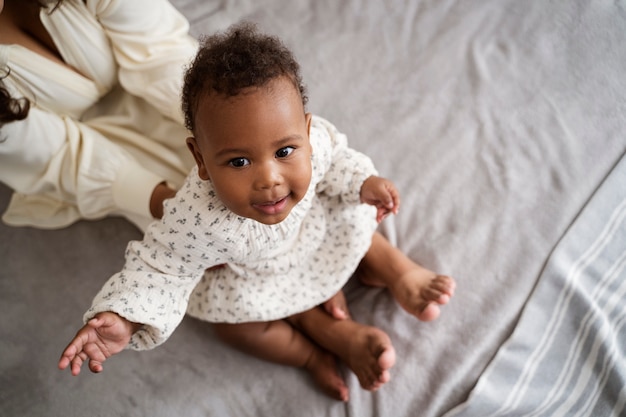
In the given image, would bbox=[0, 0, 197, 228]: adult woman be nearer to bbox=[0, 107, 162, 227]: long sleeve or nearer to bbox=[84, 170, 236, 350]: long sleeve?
bbox=[0, 107, 162, 227]: long sleeve

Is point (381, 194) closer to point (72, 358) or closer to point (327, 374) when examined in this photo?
point (327, 374)

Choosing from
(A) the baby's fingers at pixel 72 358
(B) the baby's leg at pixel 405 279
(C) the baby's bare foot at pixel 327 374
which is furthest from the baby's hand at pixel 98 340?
(B) the baby's leg at pixel 405 279

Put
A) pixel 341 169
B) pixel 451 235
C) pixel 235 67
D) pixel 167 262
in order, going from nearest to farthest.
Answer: pixel 235 67 → pixel 167 262 → pixel 341 169 → pixel 451 235

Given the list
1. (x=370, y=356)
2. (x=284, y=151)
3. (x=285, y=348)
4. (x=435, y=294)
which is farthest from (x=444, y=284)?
(x=284, y=151)

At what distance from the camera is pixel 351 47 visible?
1.17 metres

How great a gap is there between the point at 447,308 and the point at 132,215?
0.60 m

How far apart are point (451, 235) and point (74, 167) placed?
0.68m

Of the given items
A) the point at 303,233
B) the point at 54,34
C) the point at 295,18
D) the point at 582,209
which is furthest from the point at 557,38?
the point at 54,34

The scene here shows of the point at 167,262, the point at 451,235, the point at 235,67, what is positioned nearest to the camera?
the point at 235,67

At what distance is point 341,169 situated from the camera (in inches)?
33.6

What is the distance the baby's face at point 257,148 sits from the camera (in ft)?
1.97

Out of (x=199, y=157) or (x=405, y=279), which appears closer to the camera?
(x=199, y=157)

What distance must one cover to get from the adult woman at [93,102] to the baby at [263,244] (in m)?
0.20

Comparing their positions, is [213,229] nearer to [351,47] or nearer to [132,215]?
[132,215]
